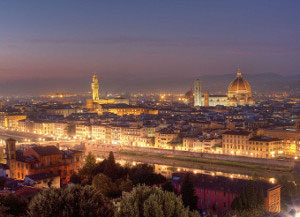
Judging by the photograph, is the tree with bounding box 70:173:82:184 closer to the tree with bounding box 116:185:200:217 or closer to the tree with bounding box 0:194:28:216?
the tree with bounding box 0:194:28:216

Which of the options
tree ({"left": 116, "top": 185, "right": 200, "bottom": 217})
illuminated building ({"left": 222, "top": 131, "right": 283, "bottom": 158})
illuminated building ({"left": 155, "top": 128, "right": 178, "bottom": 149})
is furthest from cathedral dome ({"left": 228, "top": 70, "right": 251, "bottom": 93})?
tree ({"left": 116, "top": 185, "right": 200, "bottom": 217})

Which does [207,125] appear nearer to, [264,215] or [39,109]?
[264,215]

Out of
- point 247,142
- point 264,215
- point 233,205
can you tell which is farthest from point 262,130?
point 264,215

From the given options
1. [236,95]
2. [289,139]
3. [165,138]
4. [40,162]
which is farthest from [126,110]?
[40,162]

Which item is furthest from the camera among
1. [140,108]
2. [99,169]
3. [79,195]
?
[140,108]

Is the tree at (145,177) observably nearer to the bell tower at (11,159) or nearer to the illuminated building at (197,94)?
the bell tower at (11,159)
